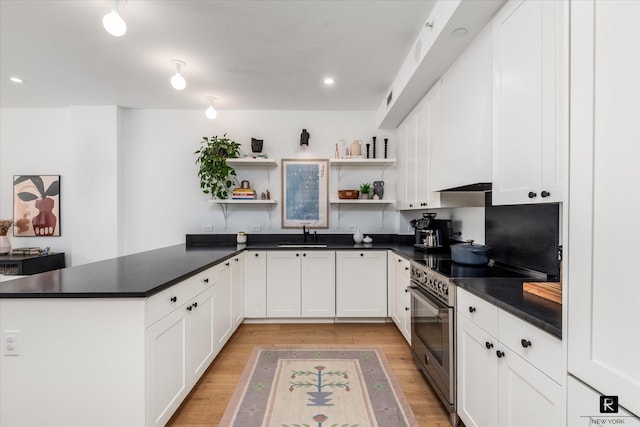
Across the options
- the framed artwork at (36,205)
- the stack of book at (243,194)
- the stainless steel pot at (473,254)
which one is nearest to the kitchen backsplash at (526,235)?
the stainless steel pot at (473,254)

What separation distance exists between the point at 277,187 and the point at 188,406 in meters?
2.62

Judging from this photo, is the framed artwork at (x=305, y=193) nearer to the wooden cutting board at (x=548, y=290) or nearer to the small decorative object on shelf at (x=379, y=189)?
the small decorative object on shelf at (x=379, y=189)

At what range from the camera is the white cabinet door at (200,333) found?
6.55 feet

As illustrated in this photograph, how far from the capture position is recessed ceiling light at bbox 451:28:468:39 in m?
1.79

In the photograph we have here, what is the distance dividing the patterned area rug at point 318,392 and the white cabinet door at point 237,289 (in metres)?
0.49

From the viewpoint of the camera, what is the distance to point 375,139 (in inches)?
154

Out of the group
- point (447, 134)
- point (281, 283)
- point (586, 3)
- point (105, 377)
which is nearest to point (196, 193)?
point (281, 283)

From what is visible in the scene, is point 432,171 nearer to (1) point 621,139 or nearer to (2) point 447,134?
(2) point 447,134

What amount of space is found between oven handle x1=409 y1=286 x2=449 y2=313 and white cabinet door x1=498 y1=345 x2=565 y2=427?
1.74 ft

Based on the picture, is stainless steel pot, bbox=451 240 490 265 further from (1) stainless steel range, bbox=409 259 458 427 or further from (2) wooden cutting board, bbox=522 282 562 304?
(2) wooden cutting board, bbox=522 282 562 304

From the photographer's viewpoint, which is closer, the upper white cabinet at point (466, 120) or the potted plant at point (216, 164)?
the upper white cabinet at point (466, 120)

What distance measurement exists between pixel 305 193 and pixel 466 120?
7.66 ft

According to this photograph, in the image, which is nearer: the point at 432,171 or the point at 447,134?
the point at 447,134

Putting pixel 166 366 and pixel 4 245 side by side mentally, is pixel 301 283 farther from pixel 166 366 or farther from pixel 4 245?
pixel 4 245
